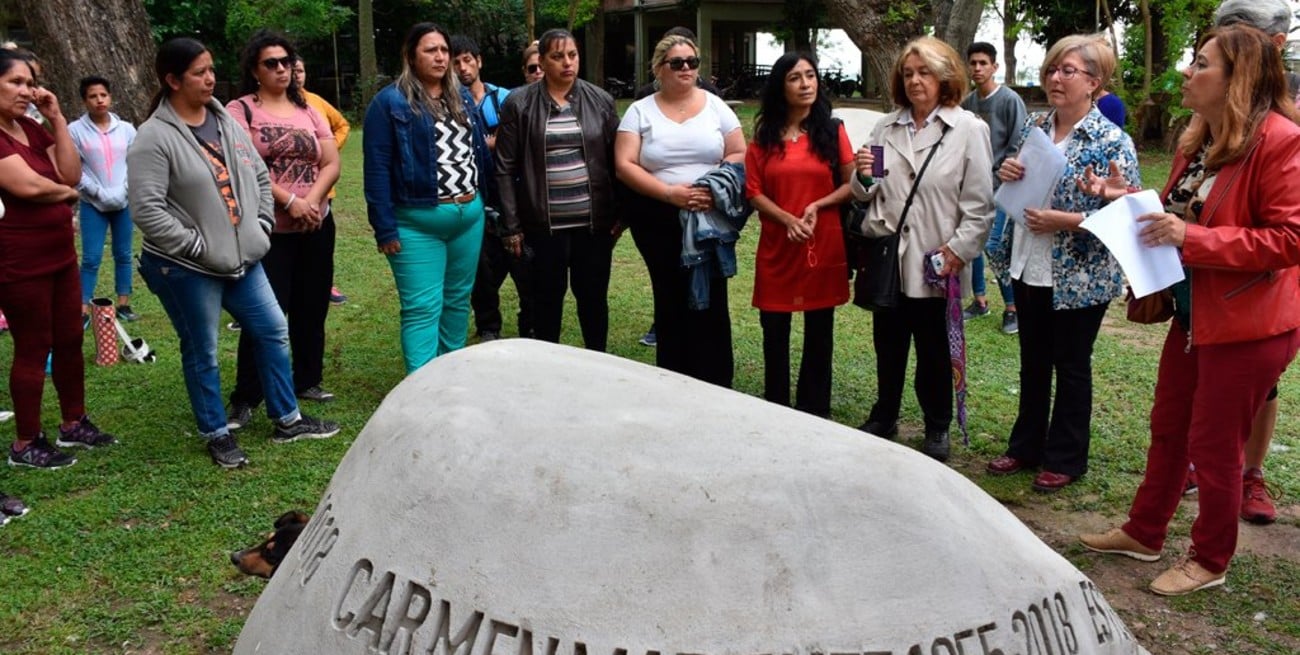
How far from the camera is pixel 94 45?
11.1 metres

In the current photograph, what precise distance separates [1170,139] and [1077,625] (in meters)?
17.1

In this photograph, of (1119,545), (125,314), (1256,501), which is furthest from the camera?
(125,314)

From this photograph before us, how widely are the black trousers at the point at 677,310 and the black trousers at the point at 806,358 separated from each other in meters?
0.39

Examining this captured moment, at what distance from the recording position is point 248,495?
4.75 m

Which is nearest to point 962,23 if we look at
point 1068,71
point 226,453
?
point 1068,71

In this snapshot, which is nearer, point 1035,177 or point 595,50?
point 1035,177

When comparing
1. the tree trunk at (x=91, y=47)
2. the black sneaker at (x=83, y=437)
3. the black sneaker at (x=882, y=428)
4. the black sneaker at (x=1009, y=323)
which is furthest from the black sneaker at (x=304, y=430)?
the tree trunk at (x=91, y=47)

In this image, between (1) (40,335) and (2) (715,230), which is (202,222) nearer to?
(1) (40,335)

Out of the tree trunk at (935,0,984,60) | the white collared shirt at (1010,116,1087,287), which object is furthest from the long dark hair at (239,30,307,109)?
the tree trunk at (935,0,984,60)

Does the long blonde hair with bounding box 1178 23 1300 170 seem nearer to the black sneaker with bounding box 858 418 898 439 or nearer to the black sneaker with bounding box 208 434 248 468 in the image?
the black sneaker with bounding box 858 418 898 439

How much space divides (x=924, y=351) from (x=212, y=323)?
129 inches

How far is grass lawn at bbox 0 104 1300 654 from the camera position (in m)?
3.70

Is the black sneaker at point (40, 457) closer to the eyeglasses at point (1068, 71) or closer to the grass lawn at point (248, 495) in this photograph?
the grass lawn at point (248, 495)

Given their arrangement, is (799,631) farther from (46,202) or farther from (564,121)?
(46,202)
